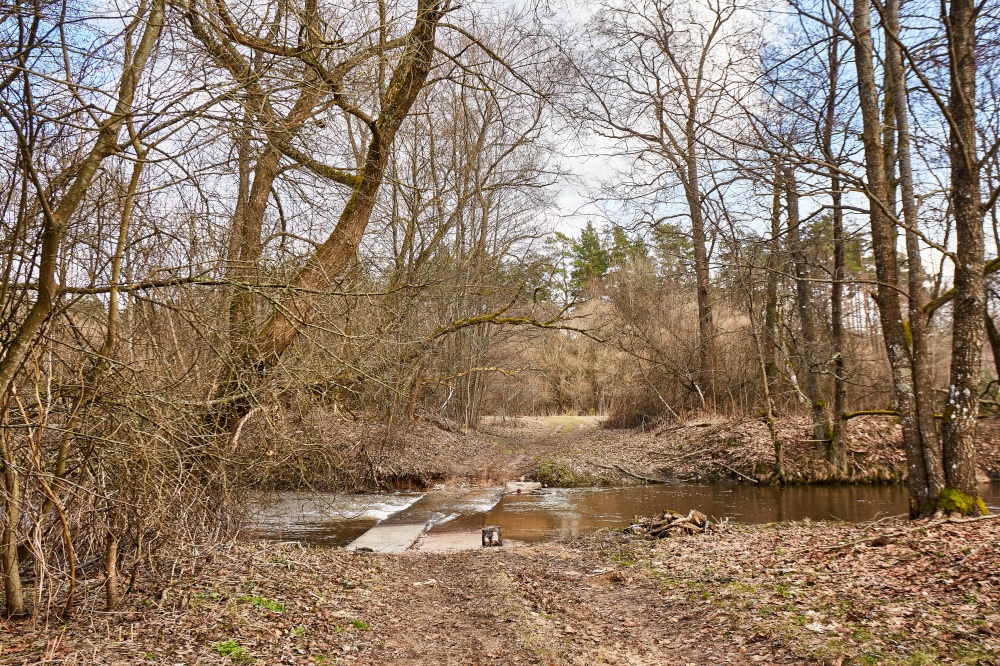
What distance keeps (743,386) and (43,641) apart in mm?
20283

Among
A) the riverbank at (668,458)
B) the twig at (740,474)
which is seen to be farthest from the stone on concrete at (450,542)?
the twig at (740,474)

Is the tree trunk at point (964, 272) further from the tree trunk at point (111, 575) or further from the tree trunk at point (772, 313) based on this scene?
the tree trunk at point (111, 575)

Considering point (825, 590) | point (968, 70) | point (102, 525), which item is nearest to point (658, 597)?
point (825, 590)

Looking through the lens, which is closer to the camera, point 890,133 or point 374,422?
point 890,133

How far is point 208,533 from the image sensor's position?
6.69 metres

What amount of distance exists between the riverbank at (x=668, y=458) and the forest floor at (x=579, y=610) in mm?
7664

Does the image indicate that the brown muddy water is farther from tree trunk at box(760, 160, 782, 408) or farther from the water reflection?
tree trunk at box(760, 160, 782, 408)

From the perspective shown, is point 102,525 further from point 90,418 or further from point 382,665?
point 382,665

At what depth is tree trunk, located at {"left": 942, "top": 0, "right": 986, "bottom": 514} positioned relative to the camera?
7262 mm

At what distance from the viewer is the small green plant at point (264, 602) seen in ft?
18.2

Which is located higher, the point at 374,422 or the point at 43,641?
the point at 374,422

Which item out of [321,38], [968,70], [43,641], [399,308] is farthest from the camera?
[399,308]

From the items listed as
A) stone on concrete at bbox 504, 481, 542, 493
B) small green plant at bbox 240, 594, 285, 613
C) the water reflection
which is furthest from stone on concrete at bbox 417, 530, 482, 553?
stone on concrete at bbox 504, 481, 542, 493

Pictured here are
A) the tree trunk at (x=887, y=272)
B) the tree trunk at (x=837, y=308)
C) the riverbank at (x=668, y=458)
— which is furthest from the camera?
the riverbank at (x=668, y=458)
